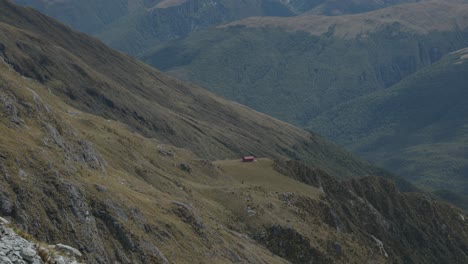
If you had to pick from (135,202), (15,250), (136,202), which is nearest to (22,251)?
(15,250)

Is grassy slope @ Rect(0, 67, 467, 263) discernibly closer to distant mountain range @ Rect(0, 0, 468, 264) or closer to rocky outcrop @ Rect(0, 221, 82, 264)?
distant mountain range @ Rect(0, 0, 468, 264)

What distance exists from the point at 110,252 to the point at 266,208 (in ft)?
282

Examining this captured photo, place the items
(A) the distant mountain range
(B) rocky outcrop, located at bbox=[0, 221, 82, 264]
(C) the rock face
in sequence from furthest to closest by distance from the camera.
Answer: (A) the distant mountain range < (B) rocky outcrop, located at bbox=[0, 221, 82, 264] < (C) the rock face

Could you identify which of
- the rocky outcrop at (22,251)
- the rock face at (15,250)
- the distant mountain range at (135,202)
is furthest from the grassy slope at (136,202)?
the rock face at (15,250)

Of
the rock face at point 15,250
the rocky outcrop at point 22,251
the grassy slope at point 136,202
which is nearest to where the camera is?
the rock face at point 15,250

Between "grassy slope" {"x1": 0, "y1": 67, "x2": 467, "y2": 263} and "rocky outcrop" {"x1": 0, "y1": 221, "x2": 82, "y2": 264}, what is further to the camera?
"grassy slope" {"x1": 0, "y1": 67, "x2": 467, "y2": 263}

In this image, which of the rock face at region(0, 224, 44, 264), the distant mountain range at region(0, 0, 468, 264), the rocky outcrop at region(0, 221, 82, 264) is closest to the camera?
the rock face at region(0, 224, 44, 264)

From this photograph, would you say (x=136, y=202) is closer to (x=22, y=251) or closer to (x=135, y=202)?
(x=135, y=202)

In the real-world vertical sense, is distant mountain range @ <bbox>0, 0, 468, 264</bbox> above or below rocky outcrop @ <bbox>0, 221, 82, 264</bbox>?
below

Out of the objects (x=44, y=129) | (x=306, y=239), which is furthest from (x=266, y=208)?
(x=44, y=129)

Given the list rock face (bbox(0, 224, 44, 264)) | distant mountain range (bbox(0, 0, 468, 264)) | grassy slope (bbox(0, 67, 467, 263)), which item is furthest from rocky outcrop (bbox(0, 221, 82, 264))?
grassy slope (bbox(0, 67, 467, 263))

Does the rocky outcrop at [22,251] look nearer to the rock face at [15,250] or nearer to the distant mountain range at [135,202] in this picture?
the rock face at [15,250]

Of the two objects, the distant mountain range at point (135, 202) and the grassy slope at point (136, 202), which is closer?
the distant mountain range at point (135, 202)

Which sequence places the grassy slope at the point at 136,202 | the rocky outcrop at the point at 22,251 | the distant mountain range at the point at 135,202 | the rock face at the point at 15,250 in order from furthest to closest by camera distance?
1. the grassy slope at the point at 136,202
2. the distant mountain range at the point at 135,202
3. the rocky outcrop at the point at 22,251
4. the rock face at the point at 15,250
